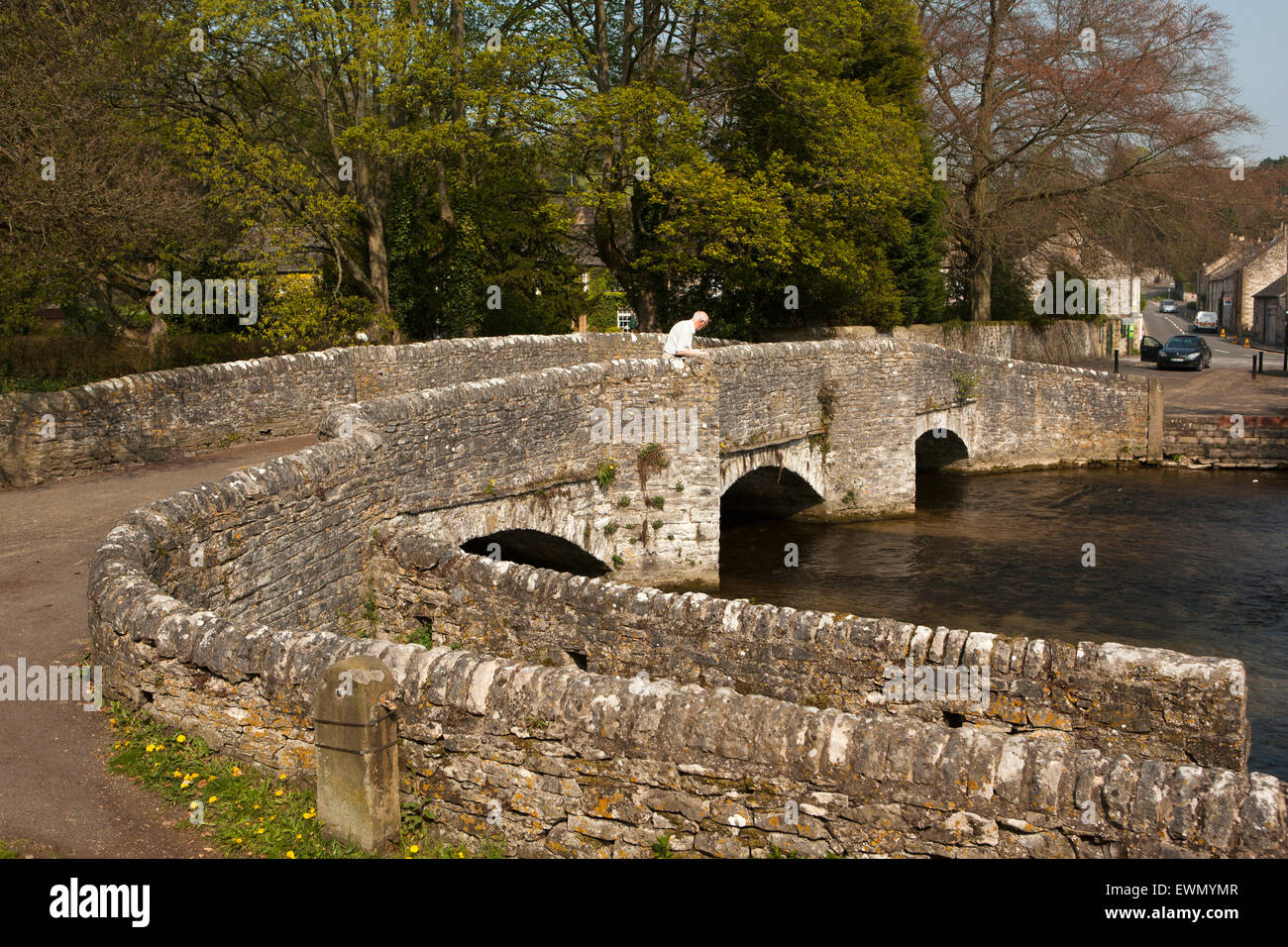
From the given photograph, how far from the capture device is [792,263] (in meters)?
29.2

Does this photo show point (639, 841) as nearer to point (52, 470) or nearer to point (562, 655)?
point (562, 655)

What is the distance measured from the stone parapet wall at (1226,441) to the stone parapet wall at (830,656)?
2392 cm

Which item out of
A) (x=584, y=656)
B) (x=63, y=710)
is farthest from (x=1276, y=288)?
(x=63, y=710)

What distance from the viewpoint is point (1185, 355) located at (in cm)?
3819

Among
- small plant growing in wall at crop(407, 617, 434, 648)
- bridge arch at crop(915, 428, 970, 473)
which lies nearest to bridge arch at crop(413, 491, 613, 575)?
small plant growing in wall at crop(407, 617, 434, 648)

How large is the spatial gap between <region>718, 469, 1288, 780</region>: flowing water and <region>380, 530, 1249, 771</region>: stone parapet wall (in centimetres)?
556

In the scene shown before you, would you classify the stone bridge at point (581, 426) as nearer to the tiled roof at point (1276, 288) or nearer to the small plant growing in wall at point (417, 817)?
the small plant growing in wall at point (417, 817)

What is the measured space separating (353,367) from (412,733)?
1341cm

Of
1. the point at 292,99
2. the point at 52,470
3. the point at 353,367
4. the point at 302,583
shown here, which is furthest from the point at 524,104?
the point at 302,583

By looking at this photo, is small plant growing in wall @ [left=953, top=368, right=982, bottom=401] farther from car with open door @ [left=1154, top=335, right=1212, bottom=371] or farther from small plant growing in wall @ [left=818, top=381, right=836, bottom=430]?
car with open door @ [left=1154, top=335, right=1212, bottom=371]

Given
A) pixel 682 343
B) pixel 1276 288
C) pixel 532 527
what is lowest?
pixel 532 527

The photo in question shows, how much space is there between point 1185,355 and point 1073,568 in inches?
923

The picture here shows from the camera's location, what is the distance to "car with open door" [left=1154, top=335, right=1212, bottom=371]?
3812 cm

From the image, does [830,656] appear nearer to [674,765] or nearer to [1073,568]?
[674,765]
